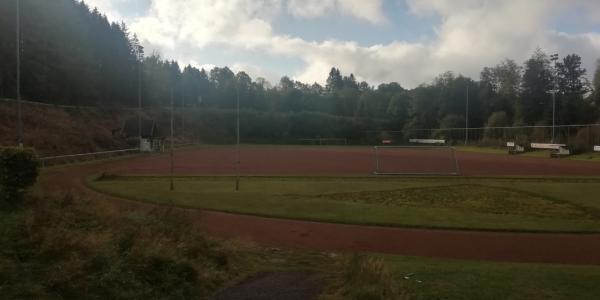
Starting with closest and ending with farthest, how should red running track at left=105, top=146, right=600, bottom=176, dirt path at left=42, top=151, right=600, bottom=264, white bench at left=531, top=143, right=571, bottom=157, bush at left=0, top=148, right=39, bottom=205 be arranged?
bush at left=0, top=148, right=39, bottom=205
dirt path at left=42, top=151, right=600, bottom=264
red running track at left=105, top=146, right=600, bottom=176
white bench at left=531, top=143, right=571, bottom=157

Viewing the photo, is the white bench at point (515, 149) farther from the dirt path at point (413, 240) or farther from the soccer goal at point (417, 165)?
the dirt path at point (413, 240)

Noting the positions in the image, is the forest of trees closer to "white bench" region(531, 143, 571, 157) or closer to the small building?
the small building

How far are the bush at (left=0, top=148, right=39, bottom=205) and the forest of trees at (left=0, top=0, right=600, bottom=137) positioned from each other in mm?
21719

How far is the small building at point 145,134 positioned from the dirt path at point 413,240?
4633 centimetres

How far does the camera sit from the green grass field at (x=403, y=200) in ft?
55.9

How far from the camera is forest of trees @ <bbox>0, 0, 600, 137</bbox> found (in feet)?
205

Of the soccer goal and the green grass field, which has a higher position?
the soccer goal

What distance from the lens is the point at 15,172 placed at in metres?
12.1

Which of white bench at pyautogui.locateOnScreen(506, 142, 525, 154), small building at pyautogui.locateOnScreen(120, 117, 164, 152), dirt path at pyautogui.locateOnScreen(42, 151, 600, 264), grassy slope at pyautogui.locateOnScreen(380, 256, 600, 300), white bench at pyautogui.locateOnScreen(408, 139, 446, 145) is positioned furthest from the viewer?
white bench at pyautogui.locateOnScreen(408, 139, 446, 145)

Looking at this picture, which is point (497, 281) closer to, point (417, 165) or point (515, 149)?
point (417, 165)

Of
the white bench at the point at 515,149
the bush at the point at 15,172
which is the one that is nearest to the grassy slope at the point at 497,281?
the bush at the point at 15,172

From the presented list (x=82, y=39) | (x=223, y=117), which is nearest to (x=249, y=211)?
(x=82, y=39)

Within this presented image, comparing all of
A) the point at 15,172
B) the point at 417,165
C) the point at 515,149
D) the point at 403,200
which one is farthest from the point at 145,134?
the point at 15,172

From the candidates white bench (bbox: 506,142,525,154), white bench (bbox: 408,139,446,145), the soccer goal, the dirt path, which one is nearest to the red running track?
the soccer goal
